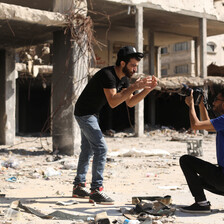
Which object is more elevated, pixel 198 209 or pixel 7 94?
pixel 7 94

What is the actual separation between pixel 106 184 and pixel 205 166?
2302 millimetres

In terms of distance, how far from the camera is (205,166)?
4.18 meters

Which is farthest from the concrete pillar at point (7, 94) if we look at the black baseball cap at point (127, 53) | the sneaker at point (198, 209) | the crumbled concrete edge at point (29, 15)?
the sneaker at point (198, 209)

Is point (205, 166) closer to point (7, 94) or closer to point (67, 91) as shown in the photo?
point (67, 91)

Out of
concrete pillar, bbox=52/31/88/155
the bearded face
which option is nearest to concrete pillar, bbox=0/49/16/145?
concrete pillar, bbox=52/31/88/155

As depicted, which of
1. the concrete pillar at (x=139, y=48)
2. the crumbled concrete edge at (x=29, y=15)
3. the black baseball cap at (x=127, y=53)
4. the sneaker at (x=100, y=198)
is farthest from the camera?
the concrete pillar at (x=139, y=48)

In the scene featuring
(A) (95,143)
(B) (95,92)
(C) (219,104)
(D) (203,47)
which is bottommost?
(A) (95,143)

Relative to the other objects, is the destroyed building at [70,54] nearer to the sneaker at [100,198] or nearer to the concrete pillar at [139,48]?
the concrete pillar at [139,48]

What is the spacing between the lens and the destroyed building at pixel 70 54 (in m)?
9.47

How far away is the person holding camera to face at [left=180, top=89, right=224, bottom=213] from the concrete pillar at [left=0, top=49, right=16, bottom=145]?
8.63 meters

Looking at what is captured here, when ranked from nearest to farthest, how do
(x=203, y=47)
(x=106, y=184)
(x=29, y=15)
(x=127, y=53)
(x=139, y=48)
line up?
(x=127, y=53), (x=106, y=184), (x=29, y=15), (x=139, y=48), (x=203, y=47)

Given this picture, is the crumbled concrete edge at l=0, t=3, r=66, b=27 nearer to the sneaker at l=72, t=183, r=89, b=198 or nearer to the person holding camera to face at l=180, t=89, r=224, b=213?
the sneaker at l=72, t=183, r=89, b=198

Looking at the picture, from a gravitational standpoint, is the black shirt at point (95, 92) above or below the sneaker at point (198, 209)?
above

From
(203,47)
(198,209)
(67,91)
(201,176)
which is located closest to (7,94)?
(67,91)
